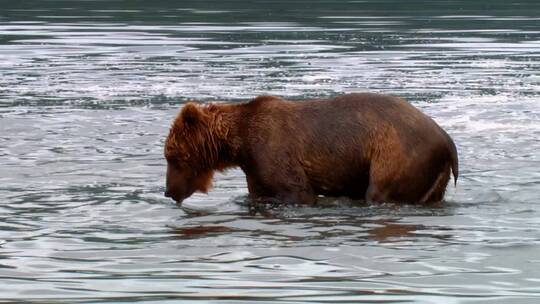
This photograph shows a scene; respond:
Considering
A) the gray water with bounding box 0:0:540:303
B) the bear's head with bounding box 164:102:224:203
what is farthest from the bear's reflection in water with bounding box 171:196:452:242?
the bear's head with bounding box 164:102:224:203

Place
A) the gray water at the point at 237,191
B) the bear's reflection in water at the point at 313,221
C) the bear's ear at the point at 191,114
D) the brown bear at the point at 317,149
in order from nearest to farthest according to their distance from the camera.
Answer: the gray water at the point at 237,191 < the bear's reflection in water at the point at 313,221 < the brown bear at the point at 317,149 < the bear's ear at the point at 191,114

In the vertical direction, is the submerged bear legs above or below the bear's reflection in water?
above

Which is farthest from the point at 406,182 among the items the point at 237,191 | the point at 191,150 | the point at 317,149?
the point at 237,191

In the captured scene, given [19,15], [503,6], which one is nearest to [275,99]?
[19,15]

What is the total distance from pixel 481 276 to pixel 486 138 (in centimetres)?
729

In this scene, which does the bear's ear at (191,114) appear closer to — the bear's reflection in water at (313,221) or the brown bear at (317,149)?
the brown bear at (317,149)

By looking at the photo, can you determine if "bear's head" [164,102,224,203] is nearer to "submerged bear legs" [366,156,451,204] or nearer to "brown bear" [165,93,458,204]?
"brown bear" [165,93,458,204]

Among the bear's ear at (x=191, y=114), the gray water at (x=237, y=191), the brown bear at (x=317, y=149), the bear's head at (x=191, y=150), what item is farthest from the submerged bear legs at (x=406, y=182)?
the bear's ear at (x=191, y=114)

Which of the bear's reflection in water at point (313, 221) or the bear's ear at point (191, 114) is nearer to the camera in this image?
the bear's reflection in water at point (313, 221)

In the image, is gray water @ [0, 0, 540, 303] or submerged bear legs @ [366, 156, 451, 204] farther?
submerged bear legs @ [366, 156, 451, 204]

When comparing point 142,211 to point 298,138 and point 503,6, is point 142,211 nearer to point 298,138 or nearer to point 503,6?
point 298,138

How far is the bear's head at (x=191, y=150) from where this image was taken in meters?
11.7

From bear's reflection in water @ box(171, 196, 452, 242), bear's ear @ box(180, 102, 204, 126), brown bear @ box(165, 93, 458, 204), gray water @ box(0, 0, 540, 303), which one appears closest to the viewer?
gray water @ box(0, 0, 540, 303)

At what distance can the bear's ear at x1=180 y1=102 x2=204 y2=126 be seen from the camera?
1162 cm
